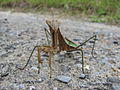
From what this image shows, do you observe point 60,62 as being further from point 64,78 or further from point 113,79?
point 113,79

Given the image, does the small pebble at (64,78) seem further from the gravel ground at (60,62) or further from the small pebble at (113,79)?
the small pebble at (113,79)

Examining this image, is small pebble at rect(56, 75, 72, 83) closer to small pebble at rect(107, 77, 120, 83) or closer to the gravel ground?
the gravel ground

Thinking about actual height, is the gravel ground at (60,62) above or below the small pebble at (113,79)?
above

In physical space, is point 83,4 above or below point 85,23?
above

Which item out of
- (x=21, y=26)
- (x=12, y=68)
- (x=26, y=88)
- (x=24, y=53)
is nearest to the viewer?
(x=26, y=88)

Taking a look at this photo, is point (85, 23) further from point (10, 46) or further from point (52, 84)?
point (52, 84)

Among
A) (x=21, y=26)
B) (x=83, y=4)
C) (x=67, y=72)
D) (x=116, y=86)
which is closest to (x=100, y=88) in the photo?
(x=116, y=86)

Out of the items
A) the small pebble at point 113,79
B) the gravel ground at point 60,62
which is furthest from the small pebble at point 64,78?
the small pebble at point 113,79

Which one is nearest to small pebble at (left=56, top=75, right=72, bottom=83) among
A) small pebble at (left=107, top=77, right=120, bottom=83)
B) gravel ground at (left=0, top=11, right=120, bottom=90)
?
gravel ground at (left=0, top=11, right=120, bottom=90)
